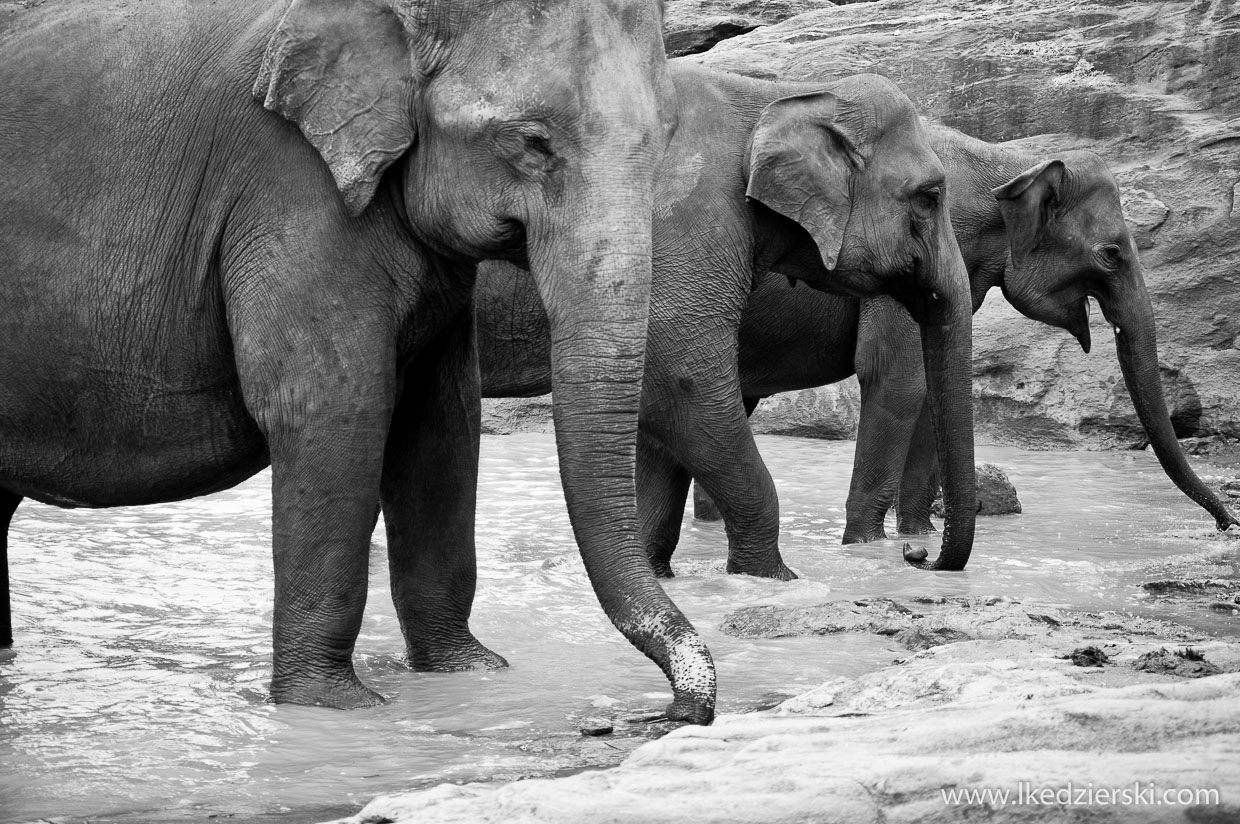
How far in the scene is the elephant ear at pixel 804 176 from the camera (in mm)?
8141

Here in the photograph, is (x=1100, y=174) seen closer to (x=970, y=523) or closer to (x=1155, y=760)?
(x=970, y=523)

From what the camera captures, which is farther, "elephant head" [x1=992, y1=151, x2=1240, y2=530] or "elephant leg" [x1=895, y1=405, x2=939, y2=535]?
"elephant leg" [x1=895, y1=405, x2=939, y2=535]

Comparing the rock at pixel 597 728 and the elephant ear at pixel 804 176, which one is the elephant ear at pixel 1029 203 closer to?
the elephant ear at pixel 804 176

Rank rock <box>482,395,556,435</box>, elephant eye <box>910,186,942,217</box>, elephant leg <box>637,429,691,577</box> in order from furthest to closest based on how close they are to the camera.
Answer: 1. rock <box>482,395,556,435</box>
2. elephant leg <box>637,429,691,577</box>
3. elephant eye <box>910,186,942,217</box>

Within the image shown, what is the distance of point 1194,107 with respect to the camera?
1748 cm

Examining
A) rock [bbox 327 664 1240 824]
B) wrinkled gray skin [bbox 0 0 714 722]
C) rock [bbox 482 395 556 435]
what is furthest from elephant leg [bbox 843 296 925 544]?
rock [bbox 482 395 556 435]

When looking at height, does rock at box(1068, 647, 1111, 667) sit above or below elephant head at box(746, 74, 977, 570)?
below

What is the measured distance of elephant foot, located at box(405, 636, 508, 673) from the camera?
6.18 metres

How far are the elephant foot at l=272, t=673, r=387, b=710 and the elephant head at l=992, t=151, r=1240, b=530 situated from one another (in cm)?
651

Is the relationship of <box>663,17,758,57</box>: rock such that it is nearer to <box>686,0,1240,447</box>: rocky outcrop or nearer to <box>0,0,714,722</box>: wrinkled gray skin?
<box>686,0,1240,447</box>: rocky outcrop

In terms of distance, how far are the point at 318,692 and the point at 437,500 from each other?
36.0 inches

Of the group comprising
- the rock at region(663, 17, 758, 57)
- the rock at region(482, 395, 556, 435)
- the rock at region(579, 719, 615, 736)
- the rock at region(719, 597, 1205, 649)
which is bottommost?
the rock at region(482, 395, 556, 435)

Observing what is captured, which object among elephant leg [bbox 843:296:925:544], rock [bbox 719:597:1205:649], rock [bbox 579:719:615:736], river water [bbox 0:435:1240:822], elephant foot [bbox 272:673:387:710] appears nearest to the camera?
river water [bbox 0:435:1240:822]

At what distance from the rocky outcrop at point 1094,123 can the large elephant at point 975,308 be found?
4.67 meters
